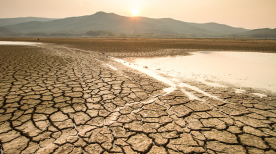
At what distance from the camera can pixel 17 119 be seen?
199cm

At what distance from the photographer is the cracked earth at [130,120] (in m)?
1.57

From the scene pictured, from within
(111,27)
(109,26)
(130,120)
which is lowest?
(130,120)

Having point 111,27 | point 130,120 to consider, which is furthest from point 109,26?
point 130,120

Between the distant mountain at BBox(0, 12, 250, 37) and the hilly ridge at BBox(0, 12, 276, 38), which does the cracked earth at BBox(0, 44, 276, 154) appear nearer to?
the hilly ridge at BBox(0, 12, 276, 38)

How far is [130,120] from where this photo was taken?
2.05 metres

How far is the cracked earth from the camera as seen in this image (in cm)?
157

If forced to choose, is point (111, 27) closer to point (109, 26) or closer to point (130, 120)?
point (109, 26)

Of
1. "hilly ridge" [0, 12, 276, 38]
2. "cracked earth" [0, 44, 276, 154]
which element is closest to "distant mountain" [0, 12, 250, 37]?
"hilly ridge" [0, 12, 276, 38]

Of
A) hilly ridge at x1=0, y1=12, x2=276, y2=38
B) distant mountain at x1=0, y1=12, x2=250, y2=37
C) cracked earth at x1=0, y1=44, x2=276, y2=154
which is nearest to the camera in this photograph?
cracked earth at x1=0, y1=44, x2=276, y2=154

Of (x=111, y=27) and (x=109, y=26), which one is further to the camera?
(x=109, y=26)

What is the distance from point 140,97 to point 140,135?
3.79ft

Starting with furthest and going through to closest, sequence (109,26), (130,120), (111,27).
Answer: (109,26) < (111,27) < (130,120)

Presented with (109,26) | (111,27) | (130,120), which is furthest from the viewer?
(109,26)

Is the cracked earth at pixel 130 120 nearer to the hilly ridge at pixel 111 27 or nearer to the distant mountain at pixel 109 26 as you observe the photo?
the hilly ridge at pixel 111 27
